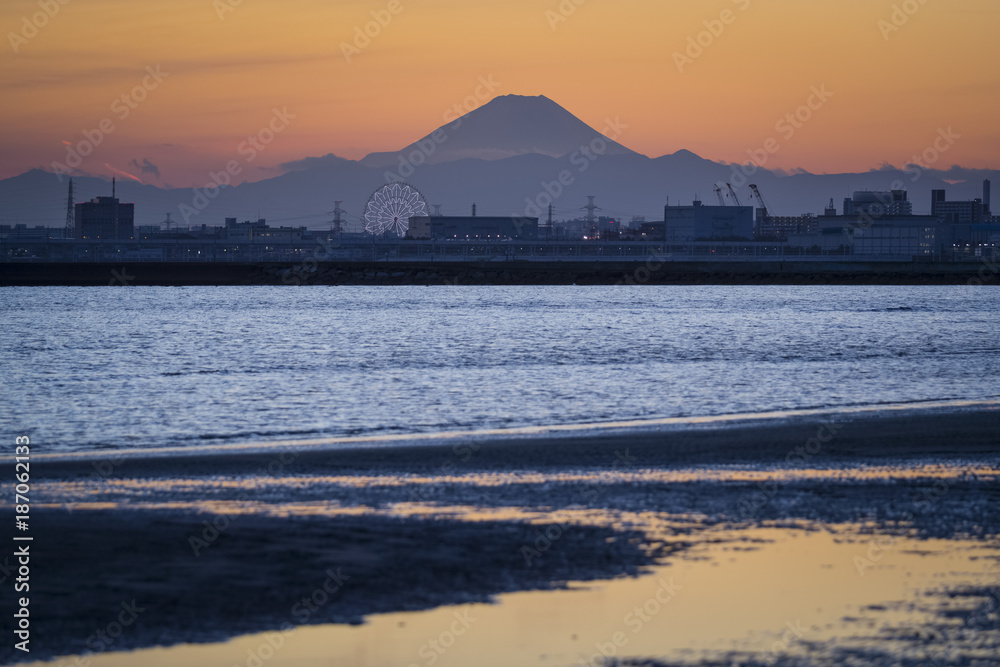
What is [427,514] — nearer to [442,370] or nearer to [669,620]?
[669,620]

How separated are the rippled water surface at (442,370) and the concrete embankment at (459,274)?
76979mm

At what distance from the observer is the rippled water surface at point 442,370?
71.1 feet

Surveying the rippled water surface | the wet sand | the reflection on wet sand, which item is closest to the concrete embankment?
the rippled water surface

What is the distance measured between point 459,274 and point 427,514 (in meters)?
134

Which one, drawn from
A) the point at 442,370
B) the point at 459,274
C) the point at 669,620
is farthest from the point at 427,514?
the point at 459,274

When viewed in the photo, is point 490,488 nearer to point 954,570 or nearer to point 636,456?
point 636,456

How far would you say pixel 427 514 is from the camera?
12648 millimetres

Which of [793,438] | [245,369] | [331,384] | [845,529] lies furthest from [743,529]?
[245,369]

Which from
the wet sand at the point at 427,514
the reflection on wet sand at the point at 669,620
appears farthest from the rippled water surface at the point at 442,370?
the reflection on wet sand at the point at 669,620

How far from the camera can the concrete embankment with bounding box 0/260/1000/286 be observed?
142625mm

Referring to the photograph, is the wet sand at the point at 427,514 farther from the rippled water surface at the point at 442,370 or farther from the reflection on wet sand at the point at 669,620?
the rippled water surface at the point at 442,370

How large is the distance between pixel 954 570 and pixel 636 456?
7190mm

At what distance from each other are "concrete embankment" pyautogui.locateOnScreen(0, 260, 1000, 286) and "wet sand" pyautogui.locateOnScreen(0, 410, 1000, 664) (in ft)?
411

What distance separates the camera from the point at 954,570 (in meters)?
10.0
